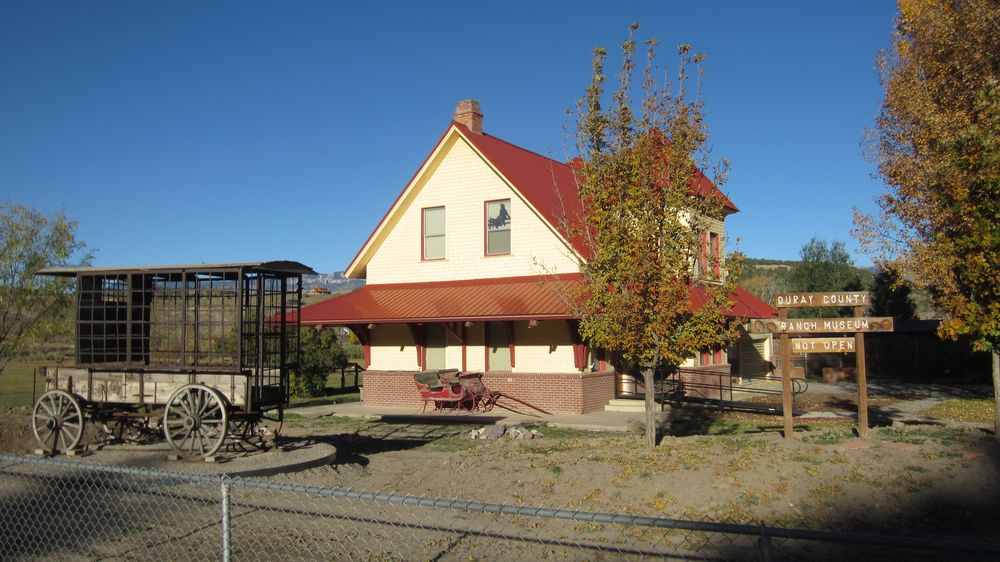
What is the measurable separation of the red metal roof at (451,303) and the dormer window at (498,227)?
3.23ft

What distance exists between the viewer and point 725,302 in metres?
13.1

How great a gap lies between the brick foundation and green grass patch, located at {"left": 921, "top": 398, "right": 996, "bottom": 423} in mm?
8784

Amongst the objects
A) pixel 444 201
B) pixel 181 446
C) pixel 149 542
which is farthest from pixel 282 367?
pixel 444 201

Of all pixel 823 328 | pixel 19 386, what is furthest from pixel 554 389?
pixel 19 386

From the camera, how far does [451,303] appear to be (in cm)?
2328

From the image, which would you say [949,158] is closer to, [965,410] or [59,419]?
[965,410]

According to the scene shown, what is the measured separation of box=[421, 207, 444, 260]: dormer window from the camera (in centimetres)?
2558

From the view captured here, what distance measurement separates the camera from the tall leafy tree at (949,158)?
1332 cm

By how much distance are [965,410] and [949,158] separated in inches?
412

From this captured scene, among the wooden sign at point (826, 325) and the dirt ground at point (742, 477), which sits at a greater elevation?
the wooden sign at point (826, 325)

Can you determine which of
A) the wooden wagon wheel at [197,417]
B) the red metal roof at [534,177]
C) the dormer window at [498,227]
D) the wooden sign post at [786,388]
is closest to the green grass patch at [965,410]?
the red metal roof at [534,177]

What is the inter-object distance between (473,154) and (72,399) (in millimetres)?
14593

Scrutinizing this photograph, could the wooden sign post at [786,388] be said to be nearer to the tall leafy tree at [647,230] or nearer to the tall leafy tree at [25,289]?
the tall leafy tree at [647,230]

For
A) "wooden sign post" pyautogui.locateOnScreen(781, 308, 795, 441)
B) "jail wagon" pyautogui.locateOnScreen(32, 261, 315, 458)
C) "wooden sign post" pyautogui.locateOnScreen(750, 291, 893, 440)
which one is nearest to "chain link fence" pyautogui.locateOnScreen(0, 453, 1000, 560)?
"jail wagon" pyautogui.locateOnScreen(32, 261, 315, 458)
